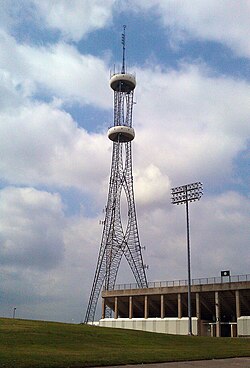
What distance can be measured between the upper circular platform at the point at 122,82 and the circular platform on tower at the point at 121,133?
29.2 feet

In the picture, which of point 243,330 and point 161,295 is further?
point 161,295

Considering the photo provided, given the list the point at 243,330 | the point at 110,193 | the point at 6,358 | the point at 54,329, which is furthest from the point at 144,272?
the point at 6,358

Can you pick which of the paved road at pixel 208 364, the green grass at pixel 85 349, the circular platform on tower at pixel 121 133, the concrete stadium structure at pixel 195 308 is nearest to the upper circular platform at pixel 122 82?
the circular platform on tower at pixel 121 133

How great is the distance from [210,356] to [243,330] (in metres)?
35.1

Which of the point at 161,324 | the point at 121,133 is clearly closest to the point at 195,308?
the point at 161,324

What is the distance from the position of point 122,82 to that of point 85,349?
75.0m

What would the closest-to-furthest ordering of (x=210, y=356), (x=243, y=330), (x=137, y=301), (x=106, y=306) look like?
(x=210, y=356), (x=243, y=330), (x=137, y=301), (x=106, y=306)

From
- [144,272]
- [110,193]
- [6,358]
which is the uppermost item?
[110,193]

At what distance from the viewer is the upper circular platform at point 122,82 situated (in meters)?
95.3

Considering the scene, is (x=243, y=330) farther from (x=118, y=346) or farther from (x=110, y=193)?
(x=110, y=193)

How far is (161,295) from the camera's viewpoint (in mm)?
73125

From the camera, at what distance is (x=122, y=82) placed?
96.1 metres

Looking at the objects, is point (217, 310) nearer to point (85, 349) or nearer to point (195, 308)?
point (195, 308)

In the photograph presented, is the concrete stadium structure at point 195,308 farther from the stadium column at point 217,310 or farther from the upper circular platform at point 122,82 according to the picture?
the upper circular platform at point 122,82
